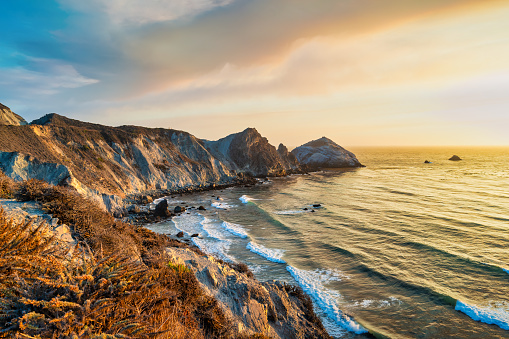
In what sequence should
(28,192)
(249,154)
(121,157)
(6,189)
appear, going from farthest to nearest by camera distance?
(249,154), (121,157), (6,189), (28,192)

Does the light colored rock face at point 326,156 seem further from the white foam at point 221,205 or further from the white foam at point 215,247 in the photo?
the white foam at point 215,247

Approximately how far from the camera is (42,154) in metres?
37.0

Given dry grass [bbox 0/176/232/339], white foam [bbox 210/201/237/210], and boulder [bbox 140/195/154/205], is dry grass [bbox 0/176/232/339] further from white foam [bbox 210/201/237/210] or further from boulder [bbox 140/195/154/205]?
boulder [bbox 140/195/154/205]

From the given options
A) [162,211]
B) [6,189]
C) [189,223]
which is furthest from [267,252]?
[162,211]

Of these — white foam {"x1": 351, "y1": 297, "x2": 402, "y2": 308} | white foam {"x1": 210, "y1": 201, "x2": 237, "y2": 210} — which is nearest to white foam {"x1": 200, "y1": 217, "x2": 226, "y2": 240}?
white foam {"x1": 210, "y1": 201, "x2": 237, "y2": 210}

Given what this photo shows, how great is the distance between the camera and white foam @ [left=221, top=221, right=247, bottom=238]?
A: 2866cm

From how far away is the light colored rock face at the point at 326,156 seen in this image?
113250mm

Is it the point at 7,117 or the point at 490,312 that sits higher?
the point at 7,117

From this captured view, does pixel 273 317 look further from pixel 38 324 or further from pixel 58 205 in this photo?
pixel 58 205

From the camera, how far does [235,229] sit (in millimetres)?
30734

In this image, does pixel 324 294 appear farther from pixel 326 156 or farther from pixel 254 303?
pixel 326 156

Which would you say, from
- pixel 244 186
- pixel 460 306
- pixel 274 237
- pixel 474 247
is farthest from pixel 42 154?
pixel 474 247

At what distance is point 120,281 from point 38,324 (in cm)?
110

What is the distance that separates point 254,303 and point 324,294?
860 centimetres
